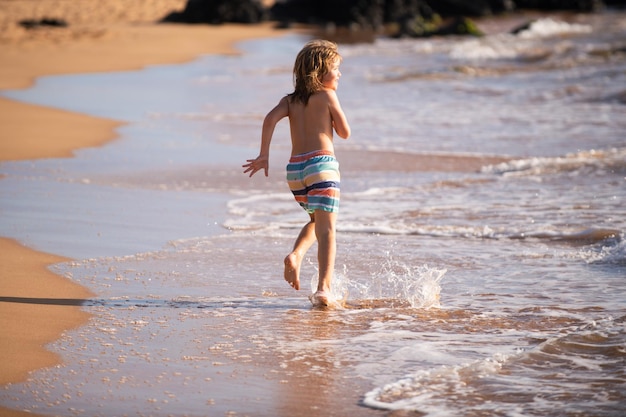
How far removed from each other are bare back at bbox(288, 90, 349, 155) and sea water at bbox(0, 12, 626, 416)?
82 centimetres

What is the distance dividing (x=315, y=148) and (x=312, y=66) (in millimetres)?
420

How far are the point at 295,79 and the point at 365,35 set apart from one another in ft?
89.5

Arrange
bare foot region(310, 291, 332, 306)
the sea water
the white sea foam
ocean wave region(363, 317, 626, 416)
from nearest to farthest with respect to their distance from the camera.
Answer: ocean wave region(363, 317, 626, 416)
the sea water
bare foot region(310, 291, 332, 306)
the white sea foam

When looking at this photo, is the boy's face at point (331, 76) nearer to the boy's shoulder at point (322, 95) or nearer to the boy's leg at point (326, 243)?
the boy's shoulder at point (322, 95)

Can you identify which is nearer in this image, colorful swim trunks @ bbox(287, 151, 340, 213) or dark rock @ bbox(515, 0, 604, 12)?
colorful swim trunks @ bbox(287, 151, 340, 213)

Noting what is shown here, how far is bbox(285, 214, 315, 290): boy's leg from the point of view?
502 centimetres

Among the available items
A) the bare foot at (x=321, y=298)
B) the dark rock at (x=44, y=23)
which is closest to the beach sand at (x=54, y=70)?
the dark rock at (x=44, y=23)

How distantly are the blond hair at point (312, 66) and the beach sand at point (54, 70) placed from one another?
1534mm

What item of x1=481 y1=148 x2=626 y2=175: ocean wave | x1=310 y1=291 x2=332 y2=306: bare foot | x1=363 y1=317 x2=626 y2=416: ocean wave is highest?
x1=481 y1=148 x2=626 y2=175: ocean wave

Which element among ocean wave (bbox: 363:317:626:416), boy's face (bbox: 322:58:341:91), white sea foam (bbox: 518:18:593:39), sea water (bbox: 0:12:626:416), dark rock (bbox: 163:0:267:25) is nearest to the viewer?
ocean wave (bbox: 363:317:626:416)

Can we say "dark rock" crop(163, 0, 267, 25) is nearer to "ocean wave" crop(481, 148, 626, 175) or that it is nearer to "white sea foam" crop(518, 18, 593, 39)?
"white sea foam" crop(518, 18, 593, 39)

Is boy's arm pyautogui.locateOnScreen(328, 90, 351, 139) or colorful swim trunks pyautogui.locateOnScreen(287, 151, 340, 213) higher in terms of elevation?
boy's arm pyautogui.locateOnScreen(328, 90, 351, 139)

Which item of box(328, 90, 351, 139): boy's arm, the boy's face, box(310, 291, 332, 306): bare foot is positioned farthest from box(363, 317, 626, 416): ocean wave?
the boy's face

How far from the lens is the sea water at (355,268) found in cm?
388
